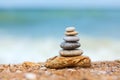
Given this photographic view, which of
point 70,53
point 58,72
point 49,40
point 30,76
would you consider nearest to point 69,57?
point 70,53

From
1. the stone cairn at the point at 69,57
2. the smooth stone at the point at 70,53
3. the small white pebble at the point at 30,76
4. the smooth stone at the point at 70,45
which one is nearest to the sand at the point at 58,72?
the small white pebble at the point at 30,76

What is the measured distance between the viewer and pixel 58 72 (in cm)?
813

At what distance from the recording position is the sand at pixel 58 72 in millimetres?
7551

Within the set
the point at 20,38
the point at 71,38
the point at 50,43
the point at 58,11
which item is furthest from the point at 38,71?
the point at 58,11

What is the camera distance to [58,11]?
107 feet

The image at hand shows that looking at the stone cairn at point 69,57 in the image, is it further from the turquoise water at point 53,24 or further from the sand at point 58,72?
the turquoise water at point 53,24

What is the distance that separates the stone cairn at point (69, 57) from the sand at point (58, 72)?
102mm

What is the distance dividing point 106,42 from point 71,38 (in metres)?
8.77

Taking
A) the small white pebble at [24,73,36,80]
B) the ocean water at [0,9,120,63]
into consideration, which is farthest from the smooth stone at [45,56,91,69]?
the ocean water at [0,9,120,63]

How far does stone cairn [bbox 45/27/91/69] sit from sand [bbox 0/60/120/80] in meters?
0.10

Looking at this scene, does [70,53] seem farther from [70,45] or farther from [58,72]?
[58,72]

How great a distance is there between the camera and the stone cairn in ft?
28.3

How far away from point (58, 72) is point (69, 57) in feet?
2.22

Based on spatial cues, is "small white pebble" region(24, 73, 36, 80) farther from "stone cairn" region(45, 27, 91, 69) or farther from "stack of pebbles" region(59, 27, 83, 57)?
"stack of pebbles" region(59, 27, 83, 57)
